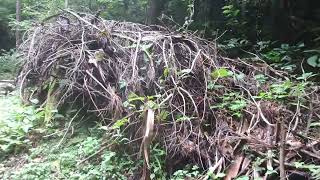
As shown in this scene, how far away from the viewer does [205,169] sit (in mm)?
3850

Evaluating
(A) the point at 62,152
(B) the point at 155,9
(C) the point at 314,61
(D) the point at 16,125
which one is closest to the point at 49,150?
(A) the point at 62,152

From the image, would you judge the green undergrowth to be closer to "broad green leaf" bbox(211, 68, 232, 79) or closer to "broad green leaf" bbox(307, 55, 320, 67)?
"broad green leaf" bbox(211, 68, 232, 79)

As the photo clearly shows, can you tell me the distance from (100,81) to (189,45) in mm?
1428

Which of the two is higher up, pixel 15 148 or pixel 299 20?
pixel 299 20

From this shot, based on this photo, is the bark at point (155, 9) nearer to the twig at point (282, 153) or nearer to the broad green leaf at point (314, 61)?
the broad green leaf at point (314, 61)

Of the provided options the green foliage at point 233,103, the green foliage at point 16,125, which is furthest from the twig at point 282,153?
the green foliage at point 16,125

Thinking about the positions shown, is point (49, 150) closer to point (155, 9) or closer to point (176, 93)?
point (176, 93)

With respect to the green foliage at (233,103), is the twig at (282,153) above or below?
below

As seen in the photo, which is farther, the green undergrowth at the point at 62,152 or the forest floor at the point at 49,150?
the forest floor at the point at 49,150

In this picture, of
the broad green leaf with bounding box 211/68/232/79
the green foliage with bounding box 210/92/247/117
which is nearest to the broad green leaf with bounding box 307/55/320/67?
the broad green leaf with bounding box 211/68/232/79

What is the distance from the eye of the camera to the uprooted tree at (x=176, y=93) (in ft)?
12.5

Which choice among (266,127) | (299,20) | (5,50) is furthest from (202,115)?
(5,50)

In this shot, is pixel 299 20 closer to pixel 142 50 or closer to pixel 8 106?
pixel 142 50

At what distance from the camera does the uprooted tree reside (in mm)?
3814
